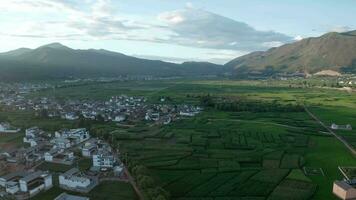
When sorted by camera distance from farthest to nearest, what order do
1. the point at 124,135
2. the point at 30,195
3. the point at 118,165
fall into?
the point at 124,135
the point at 118,165
the point at 30,195

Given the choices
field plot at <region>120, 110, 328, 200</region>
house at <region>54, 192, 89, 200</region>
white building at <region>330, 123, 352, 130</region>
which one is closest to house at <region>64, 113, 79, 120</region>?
field plot at <region>120, 110, 328, 200</region>

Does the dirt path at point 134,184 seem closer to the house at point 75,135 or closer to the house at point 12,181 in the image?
the house at point 12,181

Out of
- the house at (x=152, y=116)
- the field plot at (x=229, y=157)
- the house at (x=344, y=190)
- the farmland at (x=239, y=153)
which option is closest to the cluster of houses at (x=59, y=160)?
the farmland at (x=239, y=153)

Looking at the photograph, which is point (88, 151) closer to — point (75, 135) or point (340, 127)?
point (75, 135)

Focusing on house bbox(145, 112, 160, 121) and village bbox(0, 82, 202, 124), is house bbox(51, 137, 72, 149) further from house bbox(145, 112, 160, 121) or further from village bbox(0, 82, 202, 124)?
house bbox(145, 112, 160, 121)

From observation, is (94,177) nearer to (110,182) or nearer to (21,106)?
(110,182)

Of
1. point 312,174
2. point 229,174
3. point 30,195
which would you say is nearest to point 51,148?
point 30,195
